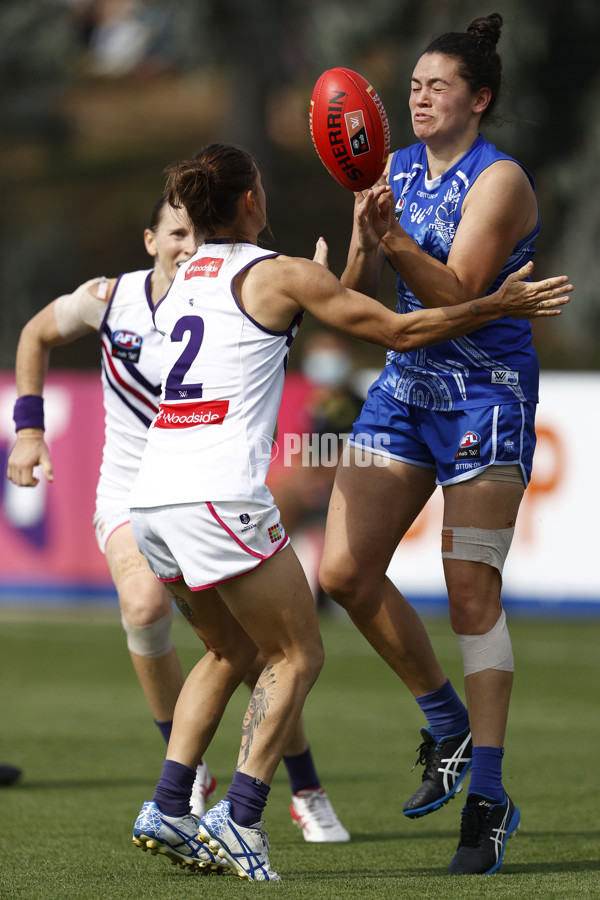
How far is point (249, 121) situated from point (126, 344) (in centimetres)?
2486

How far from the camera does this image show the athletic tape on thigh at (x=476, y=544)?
4348 mm

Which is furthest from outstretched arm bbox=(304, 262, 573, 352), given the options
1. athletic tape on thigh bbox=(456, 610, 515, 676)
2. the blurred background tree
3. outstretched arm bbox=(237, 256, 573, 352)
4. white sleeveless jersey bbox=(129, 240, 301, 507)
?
the blurred background tree

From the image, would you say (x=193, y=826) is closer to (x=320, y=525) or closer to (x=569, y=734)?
(x=569, y=734)

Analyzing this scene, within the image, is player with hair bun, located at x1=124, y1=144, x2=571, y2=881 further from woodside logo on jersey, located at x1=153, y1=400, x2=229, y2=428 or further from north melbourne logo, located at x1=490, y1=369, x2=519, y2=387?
north melbourne logo, located at x1=490, y1=369, x2=519, y2=387

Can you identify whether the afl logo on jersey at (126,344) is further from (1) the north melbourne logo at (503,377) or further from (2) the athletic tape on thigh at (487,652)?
(2) the athletic tape on thigh at (487,652)

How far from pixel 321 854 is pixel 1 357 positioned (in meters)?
21.5

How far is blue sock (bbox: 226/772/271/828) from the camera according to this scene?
3.88 meters

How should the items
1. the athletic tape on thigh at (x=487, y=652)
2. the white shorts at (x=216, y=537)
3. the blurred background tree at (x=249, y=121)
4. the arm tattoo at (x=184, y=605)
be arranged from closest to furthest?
the white shorts at (x=216, y=537) → the arm tattoo at (x=184, y=605) → the athletic tape on thigh at (x=487, y=652) → the blurred background tree at (x=249, y=121)

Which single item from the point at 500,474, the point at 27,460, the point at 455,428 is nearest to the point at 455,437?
the point at 455,428

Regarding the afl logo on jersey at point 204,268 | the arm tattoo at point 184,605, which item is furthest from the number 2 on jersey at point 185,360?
the arm tattoo at point 184,605

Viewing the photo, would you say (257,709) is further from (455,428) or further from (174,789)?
(455,428)

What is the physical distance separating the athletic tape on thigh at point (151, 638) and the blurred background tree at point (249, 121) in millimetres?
7357

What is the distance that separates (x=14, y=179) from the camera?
1410 inches

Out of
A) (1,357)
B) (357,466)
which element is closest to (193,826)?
(357,466)
